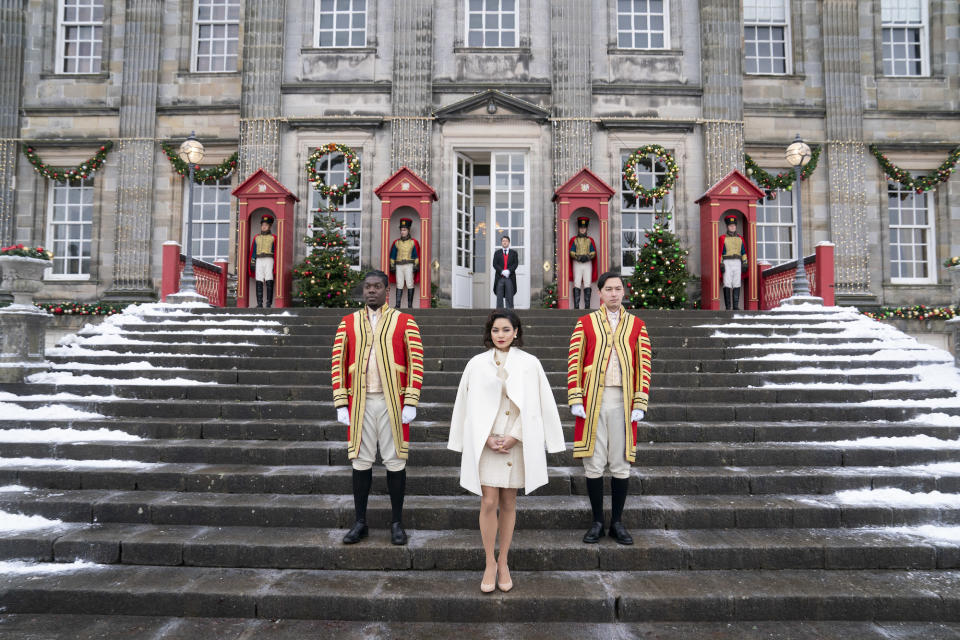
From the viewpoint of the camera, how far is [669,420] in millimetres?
6492

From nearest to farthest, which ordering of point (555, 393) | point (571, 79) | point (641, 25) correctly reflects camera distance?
1. point (555, 393)
2. point (571, 79)
3. point (641, 25)

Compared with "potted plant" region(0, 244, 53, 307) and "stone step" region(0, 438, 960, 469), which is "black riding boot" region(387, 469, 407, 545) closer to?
"stone step" region(0, 438, 960, 469)

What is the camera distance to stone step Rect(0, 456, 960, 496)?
5094 millimetres

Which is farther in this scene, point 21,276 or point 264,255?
point 264,255

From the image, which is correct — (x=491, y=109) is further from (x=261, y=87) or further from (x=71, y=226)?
(x=71, y=226)

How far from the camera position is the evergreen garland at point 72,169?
14422 mm

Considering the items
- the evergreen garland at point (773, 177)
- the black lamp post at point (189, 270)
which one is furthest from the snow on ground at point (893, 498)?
the evergreen garland at point (773, 177)

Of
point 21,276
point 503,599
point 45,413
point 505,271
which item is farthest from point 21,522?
point 505,271

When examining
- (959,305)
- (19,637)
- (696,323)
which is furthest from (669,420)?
(19,637)

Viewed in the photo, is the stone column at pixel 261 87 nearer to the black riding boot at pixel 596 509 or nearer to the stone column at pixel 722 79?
the stone column at pixel 722 79

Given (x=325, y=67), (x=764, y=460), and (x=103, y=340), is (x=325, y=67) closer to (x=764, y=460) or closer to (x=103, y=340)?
(x=103, y=340)

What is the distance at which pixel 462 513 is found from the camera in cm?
458

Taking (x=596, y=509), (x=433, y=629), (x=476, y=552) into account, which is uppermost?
(x=596, y=509)

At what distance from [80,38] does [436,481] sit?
17.0 meters
